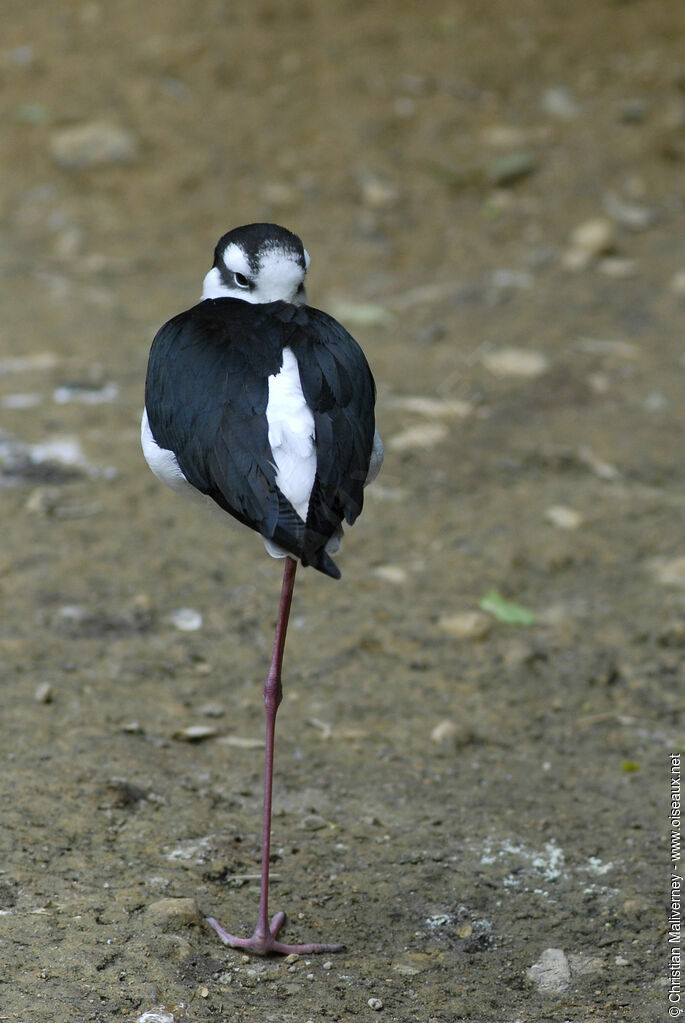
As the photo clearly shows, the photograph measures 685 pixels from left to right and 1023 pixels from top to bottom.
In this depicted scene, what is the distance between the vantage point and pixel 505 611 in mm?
3633

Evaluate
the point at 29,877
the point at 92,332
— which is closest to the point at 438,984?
the point at 29,877

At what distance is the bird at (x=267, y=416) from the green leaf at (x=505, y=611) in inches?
45.4

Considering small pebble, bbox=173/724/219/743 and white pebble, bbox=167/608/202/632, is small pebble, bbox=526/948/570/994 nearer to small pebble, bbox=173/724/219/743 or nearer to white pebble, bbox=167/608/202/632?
small pebble, bbox=173/724/219/743

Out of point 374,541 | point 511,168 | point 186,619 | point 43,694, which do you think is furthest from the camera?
point 511,168

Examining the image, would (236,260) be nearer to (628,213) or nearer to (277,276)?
(277,276)

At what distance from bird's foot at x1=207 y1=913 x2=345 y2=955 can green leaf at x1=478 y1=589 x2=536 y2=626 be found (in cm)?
142

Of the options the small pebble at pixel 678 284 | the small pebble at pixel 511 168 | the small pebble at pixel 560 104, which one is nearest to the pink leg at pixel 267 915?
the small pebble at pixel 678 284

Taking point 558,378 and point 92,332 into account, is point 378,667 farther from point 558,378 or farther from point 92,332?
point 92,332

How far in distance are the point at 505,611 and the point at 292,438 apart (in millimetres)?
1520

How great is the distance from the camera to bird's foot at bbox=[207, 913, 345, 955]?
2320 millimetres

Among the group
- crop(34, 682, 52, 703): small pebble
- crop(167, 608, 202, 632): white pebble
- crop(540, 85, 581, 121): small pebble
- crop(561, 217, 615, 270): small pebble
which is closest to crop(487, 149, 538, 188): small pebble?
crop(540, 85, 581, 121): small pebble

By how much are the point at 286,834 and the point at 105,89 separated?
4885 mm

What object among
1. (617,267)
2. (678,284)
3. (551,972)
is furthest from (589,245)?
(551,972)

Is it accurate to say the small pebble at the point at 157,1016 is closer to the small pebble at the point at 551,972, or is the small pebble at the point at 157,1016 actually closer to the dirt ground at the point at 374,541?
the dirt ground at the point at 374,541
